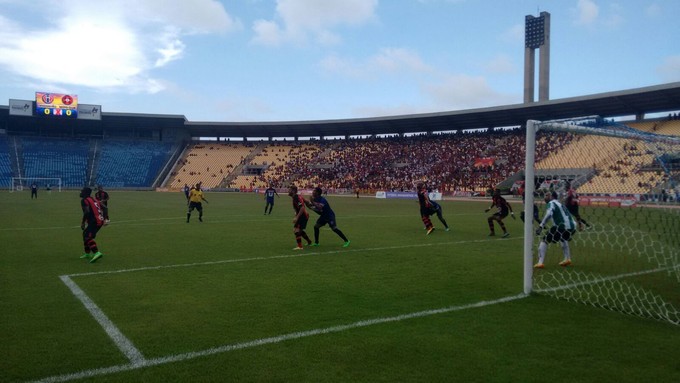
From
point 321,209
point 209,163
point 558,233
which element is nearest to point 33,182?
point 209,163

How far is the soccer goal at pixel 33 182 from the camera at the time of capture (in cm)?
6261

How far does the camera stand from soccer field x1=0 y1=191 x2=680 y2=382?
182 inches

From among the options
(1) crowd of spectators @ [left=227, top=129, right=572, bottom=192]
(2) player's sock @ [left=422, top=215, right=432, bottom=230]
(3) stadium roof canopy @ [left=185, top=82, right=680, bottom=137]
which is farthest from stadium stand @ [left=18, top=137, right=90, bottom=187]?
(2) player's sock @ [left=422, top=215, right=432, bottom=230]

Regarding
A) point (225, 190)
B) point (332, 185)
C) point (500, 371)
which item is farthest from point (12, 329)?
point (225, 190)

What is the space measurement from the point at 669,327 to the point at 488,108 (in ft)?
171

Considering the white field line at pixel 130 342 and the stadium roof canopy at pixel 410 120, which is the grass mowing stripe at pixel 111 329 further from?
the stadium roof canopy at pixel 410 120

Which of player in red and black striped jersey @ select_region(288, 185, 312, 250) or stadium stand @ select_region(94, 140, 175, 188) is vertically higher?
stadium stand @ select_region(94, 140, 175, 188)

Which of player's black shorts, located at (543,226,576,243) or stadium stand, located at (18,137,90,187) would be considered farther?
stadium stand, located at (18,137,90,187)

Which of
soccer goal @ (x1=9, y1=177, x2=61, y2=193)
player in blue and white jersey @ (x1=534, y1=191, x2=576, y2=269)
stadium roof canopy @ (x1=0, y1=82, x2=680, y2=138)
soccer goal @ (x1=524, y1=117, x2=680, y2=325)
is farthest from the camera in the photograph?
soccer goal @ (x1=9, y1=177, x2=61, y2=193)

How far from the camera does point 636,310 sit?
22.5ft

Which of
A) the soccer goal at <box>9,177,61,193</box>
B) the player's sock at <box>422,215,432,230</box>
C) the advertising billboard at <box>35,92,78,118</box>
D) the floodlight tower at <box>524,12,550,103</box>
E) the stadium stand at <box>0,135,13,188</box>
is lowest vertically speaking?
the player's sock at <box>422,215,432,230</box>

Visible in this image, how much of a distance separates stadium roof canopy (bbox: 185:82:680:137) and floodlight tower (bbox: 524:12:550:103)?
4.24 m

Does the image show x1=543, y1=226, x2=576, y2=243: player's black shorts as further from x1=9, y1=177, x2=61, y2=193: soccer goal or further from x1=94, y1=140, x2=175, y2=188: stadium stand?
x1=94, y1=140, x2=175, y2=188: stadium stand

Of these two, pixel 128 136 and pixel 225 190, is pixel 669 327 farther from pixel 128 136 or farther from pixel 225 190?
pixel 128 136
